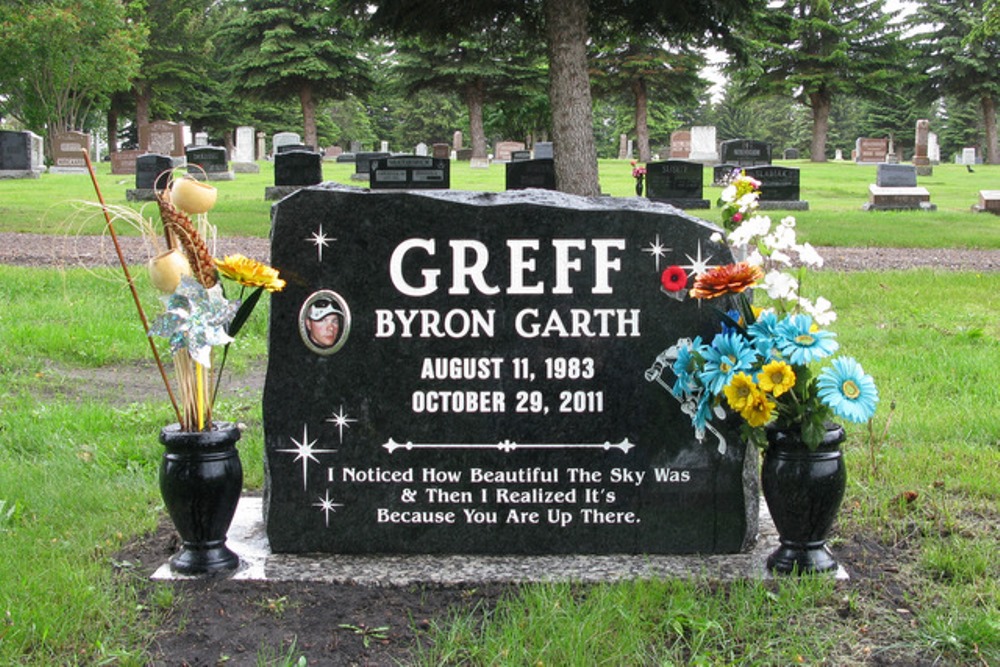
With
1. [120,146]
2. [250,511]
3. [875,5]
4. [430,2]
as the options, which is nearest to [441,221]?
[250,511]

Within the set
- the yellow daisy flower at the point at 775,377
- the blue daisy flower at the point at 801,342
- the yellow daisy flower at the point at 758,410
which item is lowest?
the yellow daisy flower at the point at 758,410

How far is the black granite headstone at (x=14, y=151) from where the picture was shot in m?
32.5

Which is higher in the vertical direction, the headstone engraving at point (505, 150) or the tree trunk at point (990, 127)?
the tree trunk at point (990, 127)

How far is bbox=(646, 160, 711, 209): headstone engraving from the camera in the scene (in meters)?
22.6

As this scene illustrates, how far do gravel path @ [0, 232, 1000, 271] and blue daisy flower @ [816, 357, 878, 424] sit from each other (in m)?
9.63

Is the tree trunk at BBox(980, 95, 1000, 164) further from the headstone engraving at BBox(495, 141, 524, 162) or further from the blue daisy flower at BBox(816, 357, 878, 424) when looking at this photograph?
the blue daisy flower at BBox(816, 357, 878, 424)

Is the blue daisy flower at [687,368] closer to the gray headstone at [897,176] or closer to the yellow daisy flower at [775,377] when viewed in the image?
the yellow daisy flower at [775,377]

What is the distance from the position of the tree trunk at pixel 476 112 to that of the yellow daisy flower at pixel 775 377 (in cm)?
3827

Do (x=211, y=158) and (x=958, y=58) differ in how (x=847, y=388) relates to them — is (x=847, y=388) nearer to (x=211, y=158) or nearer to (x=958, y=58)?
(x=211, y=158)

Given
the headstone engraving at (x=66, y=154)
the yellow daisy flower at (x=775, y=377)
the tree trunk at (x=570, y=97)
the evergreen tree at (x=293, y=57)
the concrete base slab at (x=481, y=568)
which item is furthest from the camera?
the evergreen tree at (x=293, y=57)

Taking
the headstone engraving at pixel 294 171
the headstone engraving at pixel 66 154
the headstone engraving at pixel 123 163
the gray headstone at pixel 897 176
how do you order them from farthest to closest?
the headstone engraving at pixel 123 163 → the headstone engraving at pixel 66 154 → the gray headstone at pixel 897 176 → the headstone engraving at pixel 294 171

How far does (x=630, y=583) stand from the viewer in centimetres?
353

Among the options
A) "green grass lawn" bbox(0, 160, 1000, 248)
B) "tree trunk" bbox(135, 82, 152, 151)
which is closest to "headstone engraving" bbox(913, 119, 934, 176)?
"green grass lawn" bbox(0, 160, 1000, 248)

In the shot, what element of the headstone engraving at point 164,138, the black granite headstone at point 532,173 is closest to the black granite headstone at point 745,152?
the black granite headstone at point 532,173
